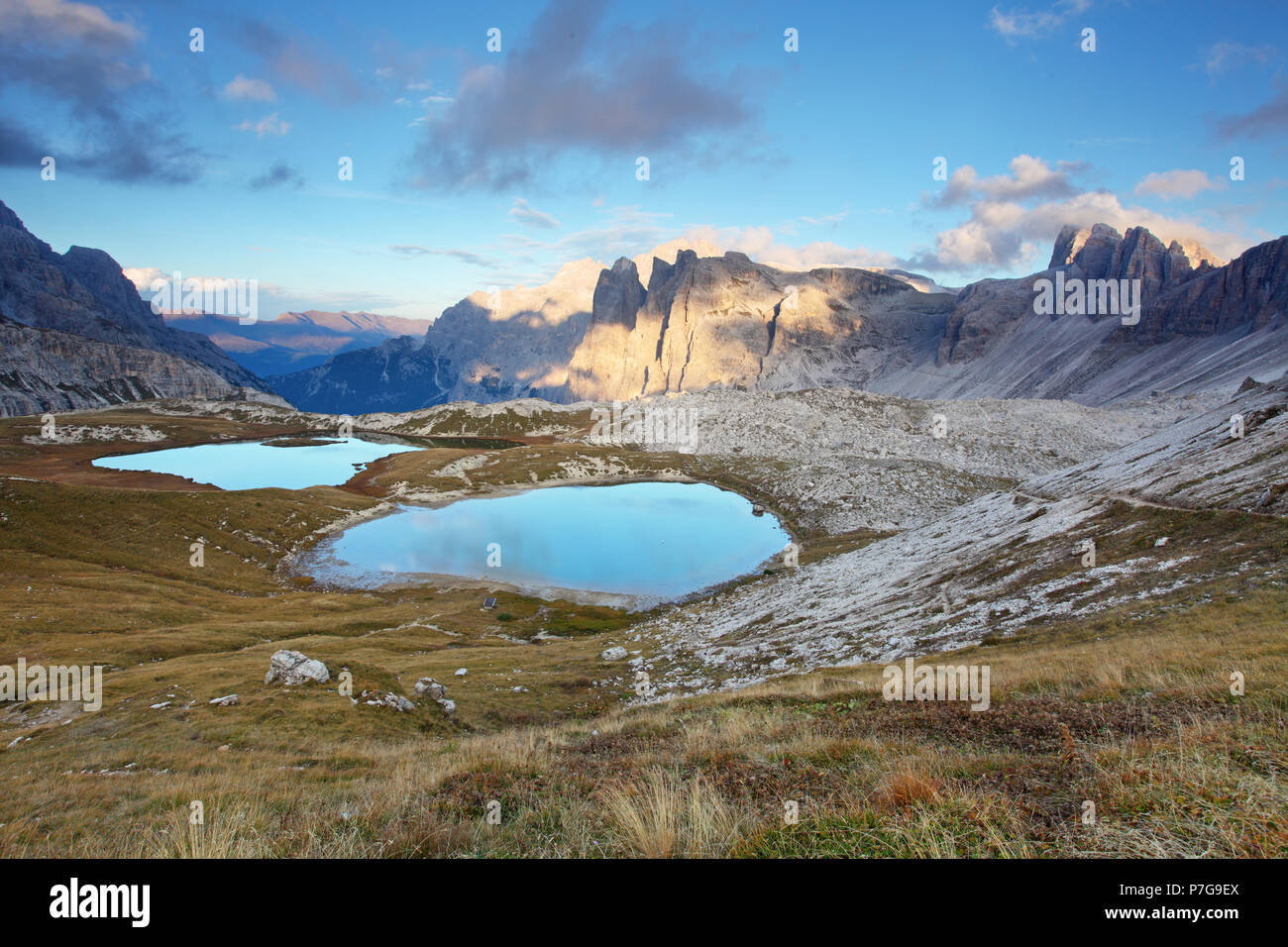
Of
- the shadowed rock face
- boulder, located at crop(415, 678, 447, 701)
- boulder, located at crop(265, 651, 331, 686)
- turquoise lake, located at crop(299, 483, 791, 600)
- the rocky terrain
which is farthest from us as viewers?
the shadowed rock face

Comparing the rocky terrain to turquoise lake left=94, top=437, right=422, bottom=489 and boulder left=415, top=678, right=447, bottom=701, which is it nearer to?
boulder left=415, top=678, right=447, bottom=701

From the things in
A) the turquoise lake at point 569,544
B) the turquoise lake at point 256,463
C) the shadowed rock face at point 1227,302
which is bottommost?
the turquoise lake at point 569,544

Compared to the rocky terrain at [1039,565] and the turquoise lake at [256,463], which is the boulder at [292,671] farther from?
the turquoise lake at [256,463]

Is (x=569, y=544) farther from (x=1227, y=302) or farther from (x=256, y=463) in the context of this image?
(x=1227, y=302)

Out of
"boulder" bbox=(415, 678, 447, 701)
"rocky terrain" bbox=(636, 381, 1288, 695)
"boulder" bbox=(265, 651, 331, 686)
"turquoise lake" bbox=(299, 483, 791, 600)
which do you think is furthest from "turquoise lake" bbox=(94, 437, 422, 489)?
"rocky terrain" bbox=(636, 381, 1288, 695)

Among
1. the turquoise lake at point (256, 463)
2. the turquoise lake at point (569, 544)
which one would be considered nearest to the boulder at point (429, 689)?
the turquoise lake at point (569, 544)
